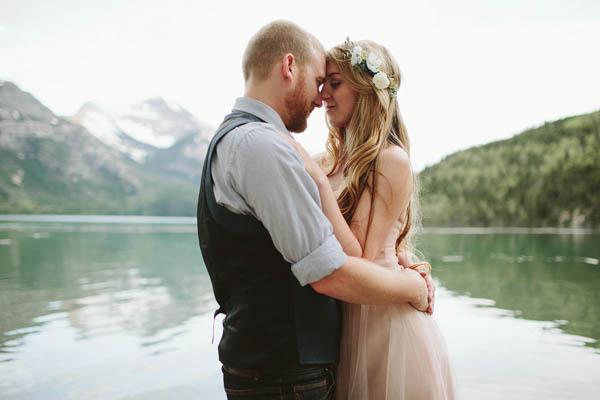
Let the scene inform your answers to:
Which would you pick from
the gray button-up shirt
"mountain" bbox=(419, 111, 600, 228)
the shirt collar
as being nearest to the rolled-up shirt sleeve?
the gray button-up shirt

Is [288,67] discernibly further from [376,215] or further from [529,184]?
[529,184]

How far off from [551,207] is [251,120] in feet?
252

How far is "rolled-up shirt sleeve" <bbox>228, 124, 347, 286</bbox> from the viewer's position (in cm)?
171

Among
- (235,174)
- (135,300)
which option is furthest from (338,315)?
(135,300)

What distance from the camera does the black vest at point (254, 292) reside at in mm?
1863

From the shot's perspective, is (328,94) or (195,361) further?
(195,361)

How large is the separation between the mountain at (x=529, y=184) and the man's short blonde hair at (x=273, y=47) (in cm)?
5828

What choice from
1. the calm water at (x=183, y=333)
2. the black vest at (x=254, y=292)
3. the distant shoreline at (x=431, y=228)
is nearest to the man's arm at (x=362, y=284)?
the black vest at (x=254, y=292)

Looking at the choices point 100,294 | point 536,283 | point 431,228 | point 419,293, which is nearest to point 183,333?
point 100,294

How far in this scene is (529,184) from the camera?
76500 mm

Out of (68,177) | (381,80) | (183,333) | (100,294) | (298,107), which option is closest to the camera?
(298,107)

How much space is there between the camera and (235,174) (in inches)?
69.7

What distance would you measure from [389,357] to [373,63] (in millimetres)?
1536

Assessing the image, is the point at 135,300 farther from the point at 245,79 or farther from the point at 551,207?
the point at 551,207
